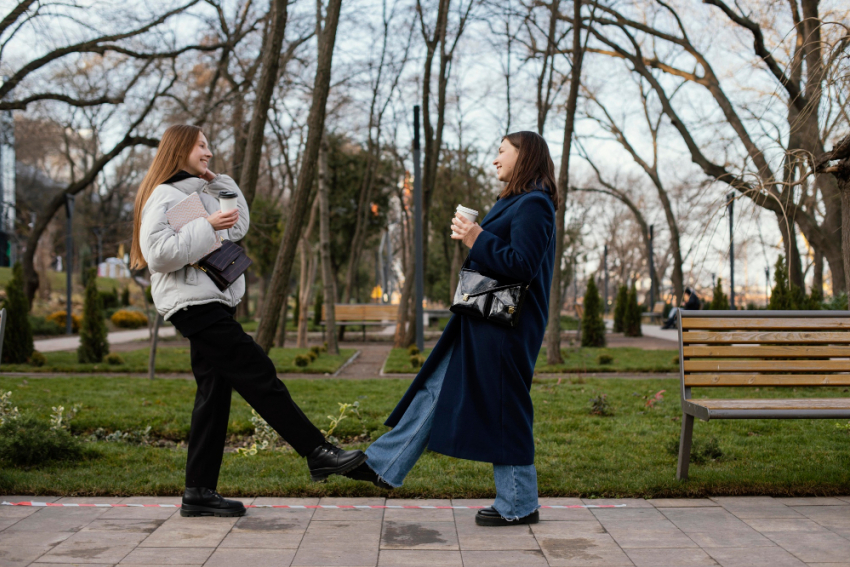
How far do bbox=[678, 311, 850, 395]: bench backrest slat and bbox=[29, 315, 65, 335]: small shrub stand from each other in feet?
66.6

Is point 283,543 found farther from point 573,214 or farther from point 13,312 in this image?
point 573,214

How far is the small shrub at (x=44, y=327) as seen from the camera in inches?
823

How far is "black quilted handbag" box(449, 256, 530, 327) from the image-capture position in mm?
3359

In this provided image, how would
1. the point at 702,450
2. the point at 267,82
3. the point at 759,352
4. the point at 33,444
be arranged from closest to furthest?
the point at 759,352, the point at 33,444, the point at 702,450, the point at 267,82

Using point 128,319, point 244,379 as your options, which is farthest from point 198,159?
point 128,319

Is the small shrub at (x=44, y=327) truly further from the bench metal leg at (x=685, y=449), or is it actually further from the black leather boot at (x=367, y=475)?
the bench metal leg at (x=685, y=449)

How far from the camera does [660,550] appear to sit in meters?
3.21

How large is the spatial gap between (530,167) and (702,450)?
2.51 metres

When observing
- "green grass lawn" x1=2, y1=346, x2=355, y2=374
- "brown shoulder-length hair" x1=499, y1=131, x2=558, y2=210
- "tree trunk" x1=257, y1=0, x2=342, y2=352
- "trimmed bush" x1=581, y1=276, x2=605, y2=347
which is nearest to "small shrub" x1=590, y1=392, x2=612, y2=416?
"tree trunk" x1=257, y1=0, x2=342, y2=352

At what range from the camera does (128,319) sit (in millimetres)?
26594

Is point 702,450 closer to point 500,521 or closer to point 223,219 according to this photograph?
point 500,521

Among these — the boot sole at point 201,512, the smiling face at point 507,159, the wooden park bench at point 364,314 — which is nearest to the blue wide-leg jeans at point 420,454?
the boot sole at point 201,512

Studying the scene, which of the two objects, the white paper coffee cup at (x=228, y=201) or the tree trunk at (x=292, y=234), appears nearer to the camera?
the white paper coffee cup at (x=228, y=201)

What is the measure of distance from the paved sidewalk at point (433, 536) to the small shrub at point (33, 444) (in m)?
0.76
